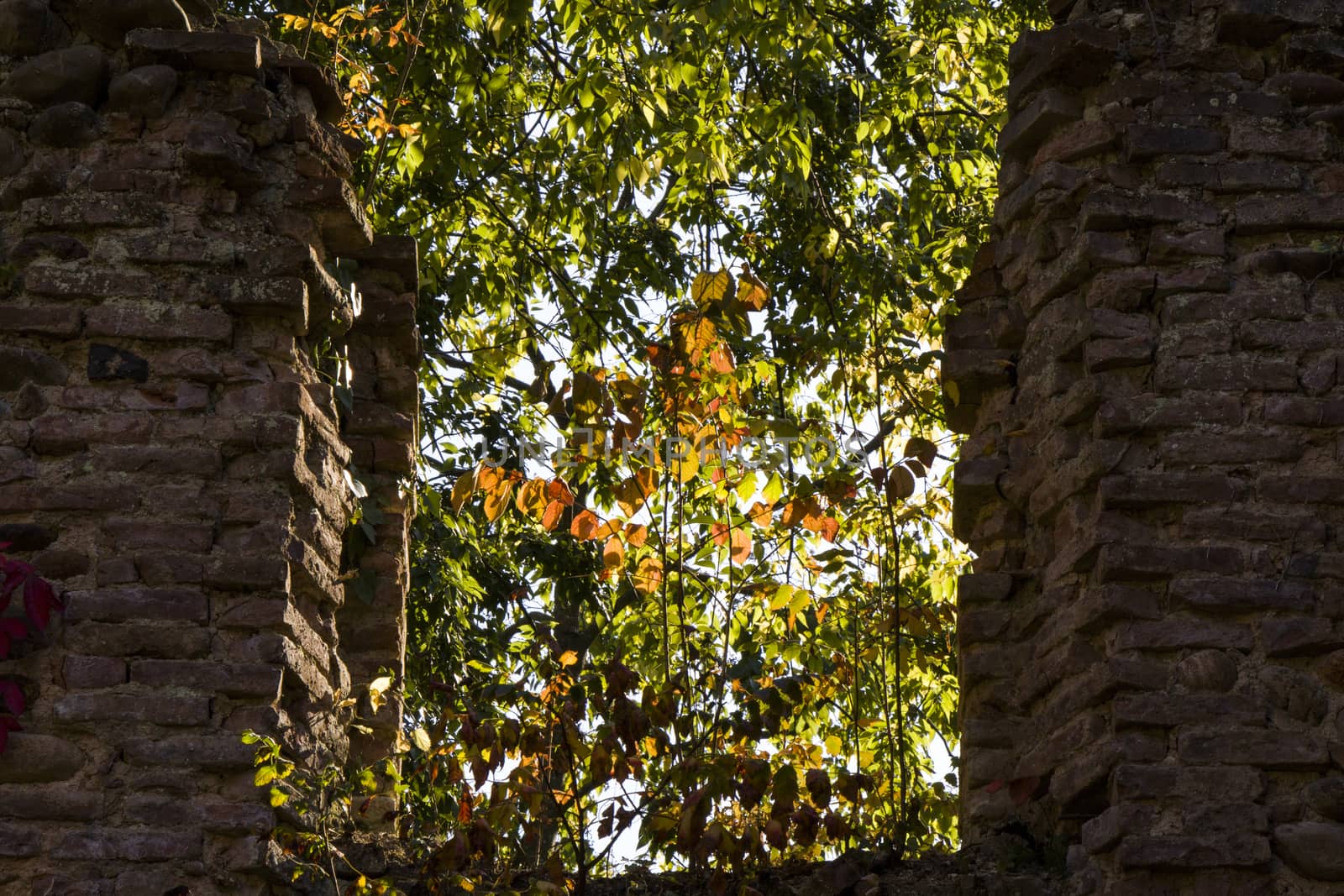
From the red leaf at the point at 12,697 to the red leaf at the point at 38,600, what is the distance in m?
0.15

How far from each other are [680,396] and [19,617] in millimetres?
1920

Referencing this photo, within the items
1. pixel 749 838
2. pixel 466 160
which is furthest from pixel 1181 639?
pixel 466 160

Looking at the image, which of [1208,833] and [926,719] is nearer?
[1208,833]

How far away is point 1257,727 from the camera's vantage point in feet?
13.0

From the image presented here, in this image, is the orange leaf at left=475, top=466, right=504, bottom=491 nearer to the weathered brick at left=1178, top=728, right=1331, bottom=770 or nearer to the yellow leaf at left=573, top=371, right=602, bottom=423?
the yellow leaf at left=573, top=371, right=602, bottom=423

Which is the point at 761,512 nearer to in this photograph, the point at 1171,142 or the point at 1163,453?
the point at 1163,453

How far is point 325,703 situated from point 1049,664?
6.02ft

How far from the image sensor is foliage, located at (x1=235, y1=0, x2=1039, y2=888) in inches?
182

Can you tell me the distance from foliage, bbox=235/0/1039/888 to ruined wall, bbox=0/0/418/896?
57 cm

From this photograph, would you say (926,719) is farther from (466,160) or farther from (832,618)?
(466,160)

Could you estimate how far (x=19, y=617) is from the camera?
13.4 ft

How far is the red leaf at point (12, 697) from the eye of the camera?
3.99 meters

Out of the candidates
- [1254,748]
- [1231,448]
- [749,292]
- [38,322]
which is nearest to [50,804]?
[38,322]

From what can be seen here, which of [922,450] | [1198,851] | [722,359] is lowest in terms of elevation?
[1198,851]
